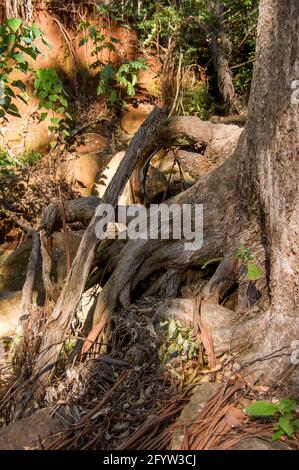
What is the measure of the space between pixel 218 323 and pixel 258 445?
0.88 meters

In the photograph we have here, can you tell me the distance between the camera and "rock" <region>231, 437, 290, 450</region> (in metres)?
2.00

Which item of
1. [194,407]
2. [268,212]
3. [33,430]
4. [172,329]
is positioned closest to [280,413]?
[194,407]

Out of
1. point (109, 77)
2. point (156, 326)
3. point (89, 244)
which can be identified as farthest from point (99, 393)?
point (109, 77)

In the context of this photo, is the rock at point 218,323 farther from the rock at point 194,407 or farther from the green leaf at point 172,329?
the rock at point 194,407

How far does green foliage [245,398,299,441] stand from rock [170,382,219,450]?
0.25 m

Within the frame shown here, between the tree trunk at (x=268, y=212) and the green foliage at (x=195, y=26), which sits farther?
the green foliage at (x=195, y=26)

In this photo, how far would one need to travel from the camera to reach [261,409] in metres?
2.13

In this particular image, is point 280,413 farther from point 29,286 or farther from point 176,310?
point 29,286

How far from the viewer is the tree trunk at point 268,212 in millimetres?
2439

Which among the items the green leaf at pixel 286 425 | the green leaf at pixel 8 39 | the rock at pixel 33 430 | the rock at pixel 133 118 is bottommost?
the rock at pixel 33 430

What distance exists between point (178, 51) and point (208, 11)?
75 centimetres

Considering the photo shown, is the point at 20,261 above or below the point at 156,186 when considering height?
below

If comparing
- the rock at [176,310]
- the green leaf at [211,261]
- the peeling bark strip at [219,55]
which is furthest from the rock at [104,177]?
the rock at [176,310]

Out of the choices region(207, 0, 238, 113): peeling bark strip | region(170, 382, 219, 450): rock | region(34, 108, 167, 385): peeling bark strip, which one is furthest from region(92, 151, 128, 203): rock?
region(170, 382, 219, 450): rock
